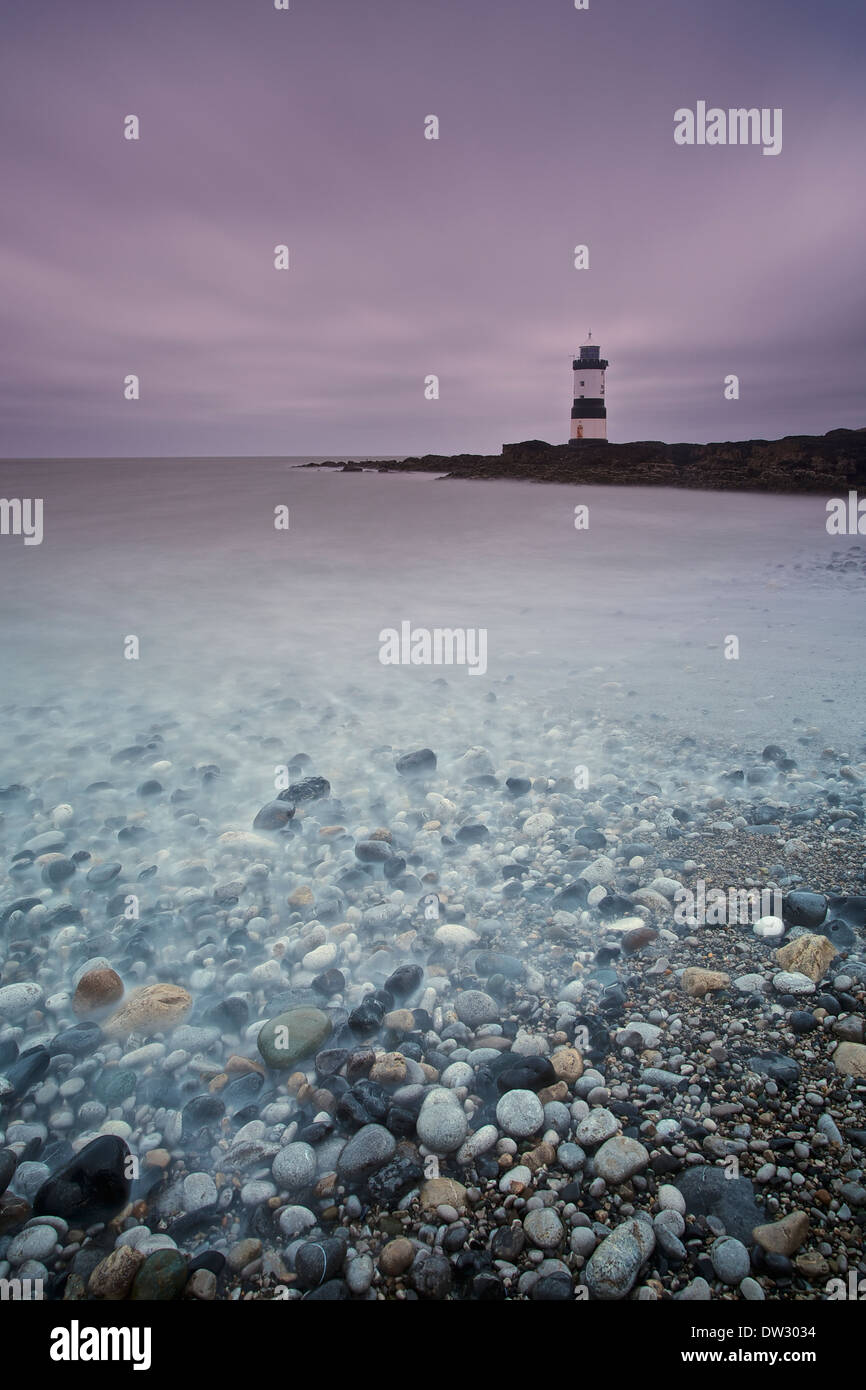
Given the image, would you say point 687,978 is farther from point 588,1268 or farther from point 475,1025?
point 588,1268

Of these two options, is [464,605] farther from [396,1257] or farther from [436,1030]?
[396,1257]

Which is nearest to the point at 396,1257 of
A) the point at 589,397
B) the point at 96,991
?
the point at 96,991

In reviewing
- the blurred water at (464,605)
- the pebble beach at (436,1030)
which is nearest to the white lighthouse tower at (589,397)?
the blurred water at (464,605)

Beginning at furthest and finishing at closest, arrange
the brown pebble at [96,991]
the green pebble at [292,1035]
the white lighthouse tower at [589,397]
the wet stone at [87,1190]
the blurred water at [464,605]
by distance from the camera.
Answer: the white lighthouse tower at [589,397] → the blurred water at [464,605] → the brown pebble at [96,991] → the green pebble at [292,1035] → the wet stone at [87,1190]

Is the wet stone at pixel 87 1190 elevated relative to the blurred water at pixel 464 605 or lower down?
lower down

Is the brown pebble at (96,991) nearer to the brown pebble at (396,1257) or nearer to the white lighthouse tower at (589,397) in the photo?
the brown pebble at (396,1257)

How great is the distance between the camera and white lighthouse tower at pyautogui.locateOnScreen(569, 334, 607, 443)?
182 feet

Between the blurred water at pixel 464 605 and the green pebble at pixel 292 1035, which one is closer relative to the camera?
the green pebble at pixel 292 1035

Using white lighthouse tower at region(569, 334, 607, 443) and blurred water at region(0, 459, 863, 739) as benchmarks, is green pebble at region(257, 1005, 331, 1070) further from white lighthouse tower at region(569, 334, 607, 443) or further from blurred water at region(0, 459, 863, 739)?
white lighthouse tower at region(569, 334, 607, 443)

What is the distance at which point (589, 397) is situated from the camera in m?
56.2

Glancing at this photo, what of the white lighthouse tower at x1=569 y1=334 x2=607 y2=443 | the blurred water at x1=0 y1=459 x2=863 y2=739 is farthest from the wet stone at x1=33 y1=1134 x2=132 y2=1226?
the white lighthouse tower at x1=569 y1=334 x2=607 y2=443

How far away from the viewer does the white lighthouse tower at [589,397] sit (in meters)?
55.5

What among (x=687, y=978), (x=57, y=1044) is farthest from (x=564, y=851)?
(x=57, y=1044)

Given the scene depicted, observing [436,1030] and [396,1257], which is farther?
[436,1030]
